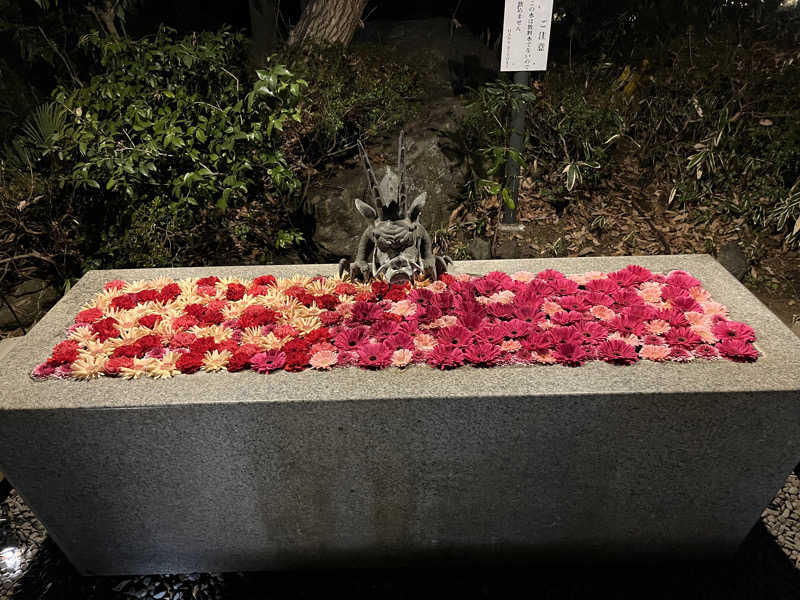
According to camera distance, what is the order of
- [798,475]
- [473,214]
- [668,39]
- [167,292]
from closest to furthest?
[167,292] < [798,475] < [473,214] < [668,39]

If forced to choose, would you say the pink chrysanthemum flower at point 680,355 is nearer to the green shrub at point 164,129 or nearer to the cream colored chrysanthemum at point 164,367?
the cream colored chrysanthemum at point 164,367

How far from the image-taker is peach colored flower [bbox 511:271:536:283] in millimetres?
2459

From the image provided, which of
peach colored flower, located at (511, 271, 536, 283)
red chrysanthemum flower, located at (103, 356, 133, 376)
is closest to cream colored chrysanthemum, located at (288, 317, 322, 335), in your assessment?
red chrysanthemum flower, located at (103, 356, 133, 376)

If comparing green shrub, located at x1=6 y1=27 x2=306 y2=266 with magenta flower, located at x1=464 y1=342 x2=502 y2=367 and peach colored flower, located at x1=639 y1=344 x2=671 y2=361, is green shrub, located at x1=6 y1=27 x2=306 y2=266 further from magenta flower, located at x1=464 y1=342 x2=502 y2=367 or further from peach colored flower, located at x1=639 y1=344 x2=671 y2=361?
peach colored flower, located at x1=639 y1=344 x2=671 y2=361

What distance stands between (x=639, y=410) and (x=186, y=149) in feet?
10.1

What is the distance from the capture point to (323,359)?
189cm

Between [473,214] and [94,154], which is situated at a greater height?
[94,154]

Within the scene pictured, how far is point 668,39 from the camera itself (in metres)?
5.05

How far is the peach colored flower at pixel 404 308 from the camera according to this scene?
2.19 metres

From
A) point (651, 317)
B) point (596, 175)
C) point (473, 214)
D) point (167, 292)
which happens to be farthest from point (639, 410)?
point (596, 175)

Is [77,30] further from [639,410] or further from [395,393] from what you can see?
[639,410]

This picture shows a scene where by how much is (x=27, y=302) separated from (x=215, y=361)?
2.83 meters

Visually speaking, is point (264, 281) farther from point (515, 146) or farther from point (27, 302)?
point (27, 302)

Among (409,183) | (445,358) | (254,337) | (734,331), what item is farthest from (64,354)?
(409,183)
